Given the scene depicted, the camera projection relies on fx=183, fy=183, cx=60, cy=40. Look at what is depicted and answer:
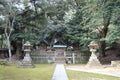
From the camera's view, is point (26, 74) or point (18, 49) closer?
point (26, 74)

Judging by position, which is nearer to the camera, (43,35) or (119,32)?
(119,32)

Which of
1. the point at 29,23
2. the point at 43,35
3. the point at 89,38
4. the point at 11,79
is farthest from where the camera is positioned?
the point at 43,35

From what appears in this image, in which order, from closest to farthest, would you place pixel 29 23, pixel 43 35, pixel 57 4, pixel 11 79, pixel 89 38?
pixel 11 79, pixel 89 38, pixel 29 23, pixel 57 4, pixel 43 35

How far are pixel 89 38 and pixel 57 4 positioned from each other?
7.73m

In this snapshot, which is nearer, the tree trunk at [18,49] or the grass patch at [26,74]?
the grass patch at [26,74]

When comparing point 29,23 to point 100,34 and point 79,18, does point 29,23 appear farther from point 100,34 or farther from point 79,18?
point 100,34

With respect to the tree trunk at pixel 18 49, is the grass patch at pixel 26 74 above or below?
below

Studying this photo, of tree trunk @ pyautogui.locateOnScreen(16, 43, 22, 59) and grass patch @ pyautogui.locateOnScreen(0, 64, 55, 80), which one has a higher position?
tree trunk @ pyautogui.locateOnScreen(16, 43, 22, 59)

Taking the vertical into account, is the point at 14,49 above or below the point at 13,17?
below

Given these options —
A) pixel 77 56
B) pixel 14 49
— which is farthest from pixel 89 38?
pixel 14 49

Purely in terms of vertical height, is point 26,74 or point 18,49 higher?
point 18,49

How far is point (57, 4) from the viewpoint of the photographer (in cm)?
2691

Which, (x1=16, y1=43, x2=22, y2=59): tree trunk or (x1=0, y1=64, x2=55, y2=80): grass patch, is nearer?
(x1=0, y1=64, x2=55, y2=80): grass patch

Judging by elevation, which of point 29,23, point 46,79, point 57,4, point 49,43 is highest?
point 57,4
